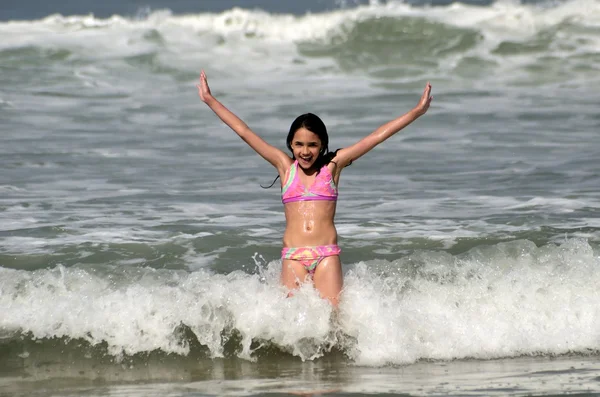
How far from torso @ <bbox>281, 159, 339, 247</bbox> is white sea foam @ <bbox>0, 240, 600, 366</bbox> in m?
0.29

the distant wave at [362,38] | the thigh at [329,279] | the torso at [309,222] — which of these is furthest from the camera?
the distant wave at [362,38]

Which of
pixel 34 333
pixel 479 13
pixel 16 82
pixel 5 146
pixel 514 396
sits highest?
pixel 479 13

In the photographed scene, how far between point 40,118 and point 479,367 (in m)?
9.29

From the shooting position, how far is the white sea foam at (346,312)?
17.8 ft

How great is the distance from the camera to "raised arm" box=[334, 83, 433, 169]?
5.60 metres

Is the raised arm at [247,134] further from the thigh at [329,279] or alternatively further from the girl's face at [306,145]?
the thigh at [329,279]

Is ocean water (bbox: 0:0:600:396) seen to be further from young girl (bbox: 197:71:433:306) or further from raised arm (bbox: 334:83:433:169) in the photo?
raised arm (bbox: 334:83:433:169)

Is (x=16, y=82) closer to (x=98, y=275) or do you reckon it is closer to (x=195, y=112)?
(x=195, y=112)

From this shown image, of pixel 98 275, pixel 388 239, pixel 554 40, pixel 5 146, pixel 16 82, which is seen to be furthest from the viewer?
pixel 554 40

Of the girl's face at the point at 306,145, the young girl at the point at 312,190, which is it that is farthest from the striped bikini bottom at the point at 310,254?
the girl's face at the point at 306,145

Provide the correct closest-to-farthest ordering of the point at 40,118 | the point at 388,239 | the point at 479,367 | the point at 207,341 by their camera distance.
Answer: the point at 479,367 → the point at 207,341 → the point at 388,239 → the point at 40,118

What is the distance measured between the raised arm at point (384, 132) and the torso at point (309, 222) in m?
0.09

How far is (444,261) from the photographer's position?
21.7ft

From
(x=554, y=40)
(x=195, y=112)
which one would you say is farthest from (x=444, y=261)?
(x=554, y=40)
